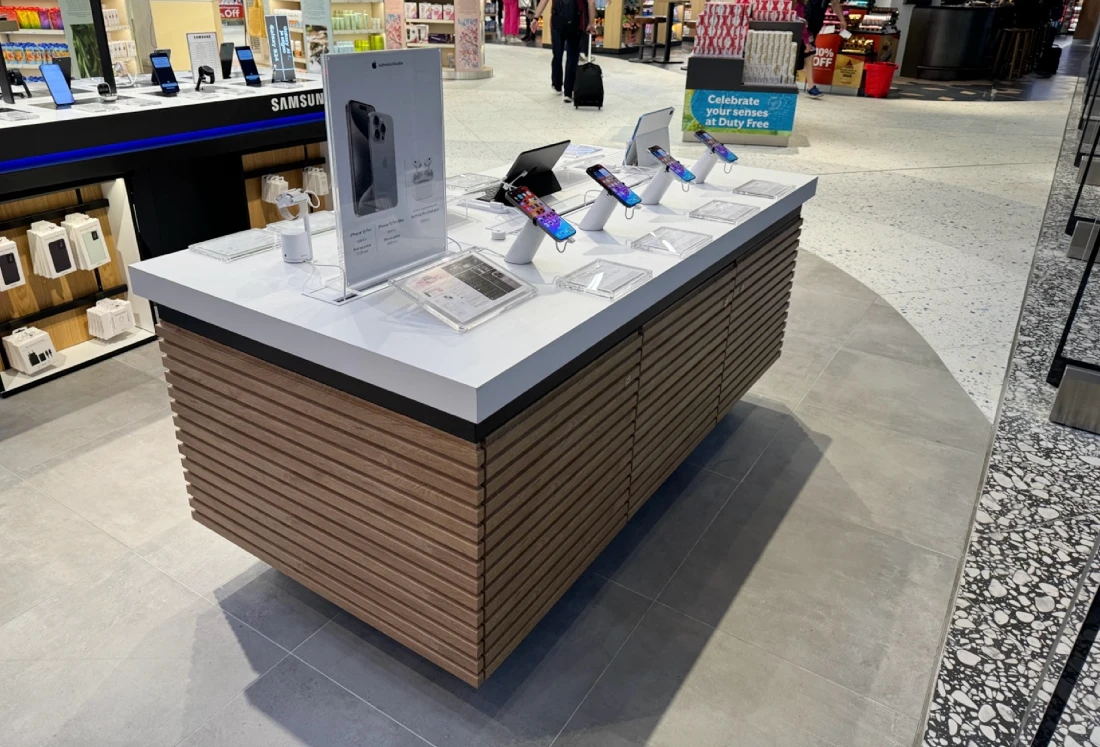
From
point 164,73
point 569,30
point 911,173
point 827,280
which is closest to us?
point 164,73

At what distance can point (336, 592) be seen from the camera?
7.36ft

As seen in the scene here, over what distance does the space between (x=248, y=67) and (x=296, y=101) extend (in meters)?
0.51

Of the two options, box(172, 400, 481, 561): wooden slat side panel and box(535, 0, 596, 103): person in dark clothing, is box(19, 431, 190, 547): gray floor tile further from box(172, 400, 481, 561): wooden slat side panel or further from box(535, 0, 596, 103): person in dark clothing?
box(535, 0, 596, 103): person in dark clothing

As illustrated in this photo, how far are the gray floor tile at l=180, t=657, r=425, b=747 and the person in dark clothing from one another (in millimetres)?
10256

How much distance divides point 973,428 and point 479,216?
244cm

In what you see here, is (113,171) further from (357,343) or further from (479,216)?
(357,343)

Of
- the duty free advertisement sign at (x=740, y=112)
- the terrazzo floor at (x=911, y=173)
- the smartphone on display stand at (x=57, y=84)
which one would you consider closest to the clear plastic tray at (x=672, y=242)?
the terrazzo floor at (x=911, y=173)

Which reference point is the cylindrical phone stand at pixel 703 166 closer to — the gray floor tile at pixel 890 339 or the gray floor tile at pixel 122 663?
the gray floor tile at pixel 890 339

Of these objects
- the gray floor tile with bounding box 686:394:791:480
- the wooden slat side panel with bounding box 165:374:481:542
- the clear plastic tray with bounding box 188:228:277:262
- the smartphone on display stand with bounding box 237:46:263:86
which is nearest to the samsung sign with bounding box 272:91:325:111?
the smartphone on display stand with bounding box 237:46:263:86

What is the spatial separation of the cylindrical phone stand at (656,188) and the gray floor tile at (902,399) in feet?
4.63

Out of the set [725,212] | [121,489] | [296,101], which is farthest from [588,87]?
[121,489]

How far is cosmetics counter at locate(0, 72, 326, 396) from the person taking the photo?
366 cm

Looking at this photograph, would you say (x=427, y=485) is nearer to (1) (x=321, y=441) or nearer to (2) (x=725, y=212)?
(1) (x=321, y=441)

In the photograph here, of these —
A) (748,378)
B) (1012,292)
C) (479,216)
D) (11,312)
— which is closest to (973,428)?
(748,378)
